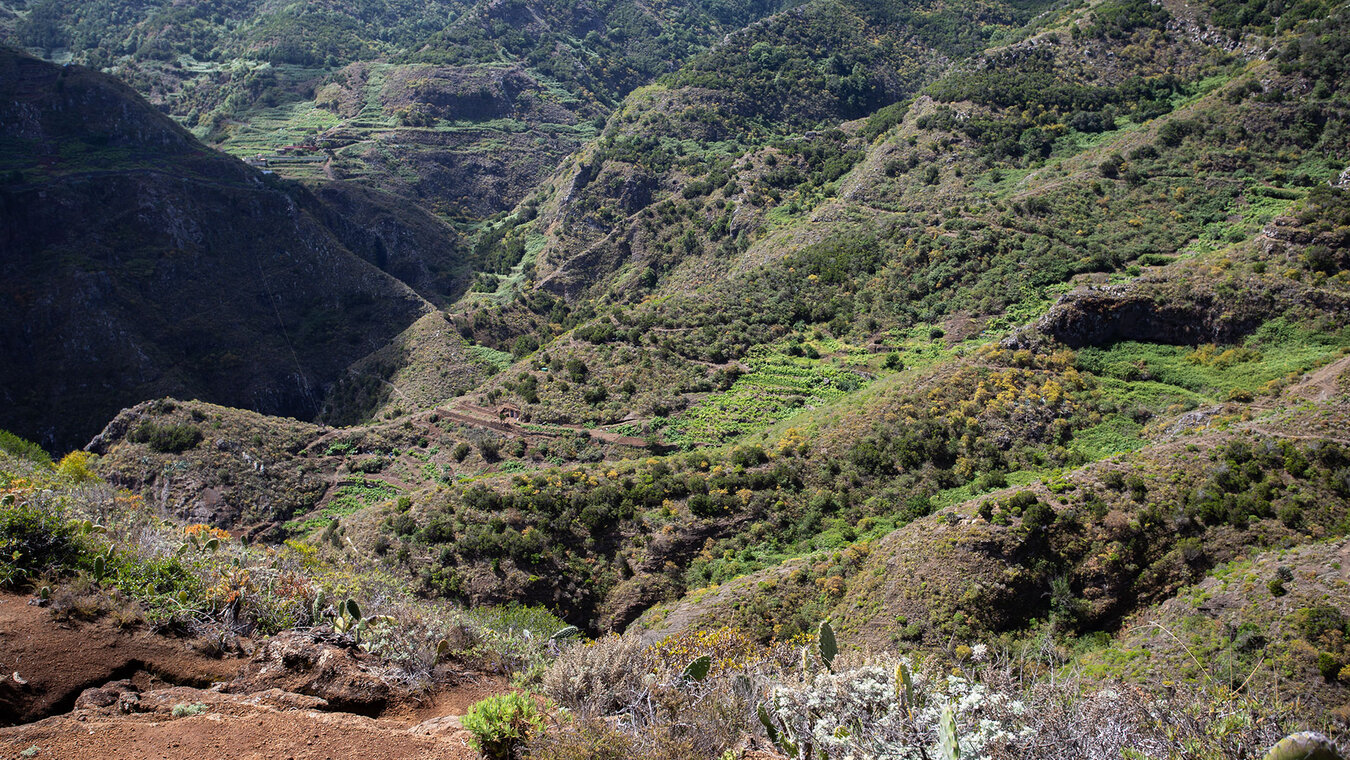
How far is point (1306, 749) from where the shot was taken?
19.2 ft

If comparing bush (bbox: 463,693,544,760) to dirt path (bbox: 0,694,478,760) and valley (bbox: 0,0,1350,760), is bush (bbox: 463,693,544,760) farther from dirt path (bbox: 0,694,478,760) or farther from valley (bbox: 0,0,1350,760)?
dirt path (bbox: 0,694,478,760)

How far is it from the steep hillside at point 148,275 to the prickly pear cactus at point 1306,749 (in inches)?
2921

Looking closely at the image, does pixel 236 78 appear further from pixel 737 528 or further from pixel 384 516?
pixel 737 528

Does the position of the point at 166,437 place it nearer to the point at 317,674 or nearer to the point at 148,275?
the point at 148,275

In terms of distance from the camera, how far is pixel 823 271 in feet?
196

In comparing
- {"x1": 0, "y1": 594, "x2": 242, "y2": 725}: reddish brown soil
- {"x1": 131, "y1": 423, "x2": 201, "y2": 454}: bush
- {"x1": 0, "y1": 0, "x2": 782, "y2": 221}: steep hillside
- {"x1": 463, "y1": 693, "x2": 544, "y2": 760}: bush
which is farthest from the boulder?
{"x1": 0, "y1": 0, "x2": 782, "y2": 221}: steep hillside

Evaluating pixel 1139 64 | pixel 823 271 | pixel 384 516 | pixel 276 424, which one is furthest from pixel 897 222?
pixel 276 424

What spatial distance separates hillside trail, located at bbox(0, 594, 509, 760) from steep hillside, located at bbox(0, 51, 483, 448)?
219 ft

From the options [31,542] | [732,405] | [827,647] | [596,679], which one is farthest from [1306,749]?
[732,405]

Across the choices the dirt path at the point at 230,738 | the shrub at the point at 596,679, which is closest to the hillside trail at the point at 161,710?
A: the dirt path at the point at 230,738

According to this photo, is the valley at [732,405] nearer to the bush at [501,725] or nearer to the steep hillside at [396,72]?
the bush at [501,725]

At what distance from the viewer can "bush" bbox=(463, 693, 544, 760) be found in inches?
321

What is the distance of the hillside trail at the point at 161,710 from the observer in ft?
26.0

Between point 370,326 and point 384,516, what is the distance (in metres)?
50.1
